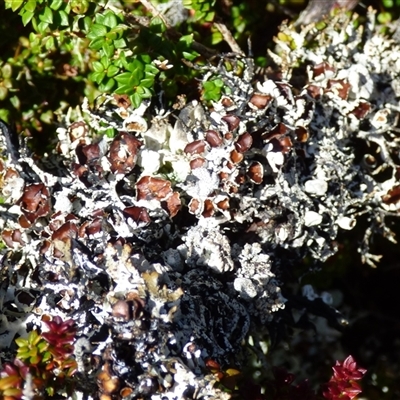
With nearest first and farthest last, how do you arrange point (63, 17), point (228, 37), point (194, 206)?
1. point (194, 206)
2. point (63, 17)
3. point (228, 37)

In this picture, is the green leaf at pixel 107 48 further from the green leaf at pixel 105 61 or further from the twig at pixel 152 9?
the twig at pixel 152 9

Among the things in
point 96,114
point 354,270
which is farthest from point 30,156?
point 354,270

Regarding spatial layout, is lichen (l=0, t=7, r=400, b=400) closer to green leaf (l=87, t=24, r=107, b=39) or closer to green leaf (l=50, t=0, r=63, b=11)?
green leaf (l=87, t=24, r=107, b=39)

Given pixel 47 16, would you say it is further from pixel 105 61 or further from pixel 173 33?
pixel 173 33

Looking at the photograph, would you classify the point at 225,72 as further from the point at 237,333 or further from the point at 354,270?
the point at 354,270

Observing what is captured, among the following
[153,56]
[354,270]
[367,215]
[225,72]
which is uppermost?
[153,56]

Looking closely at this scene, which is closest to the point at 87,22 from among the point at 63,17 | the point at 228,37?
the point at 63,17

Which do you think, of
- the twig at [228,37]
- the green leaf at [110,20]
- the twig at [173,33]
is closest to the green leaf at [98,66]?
the green leaf at [110,20]
